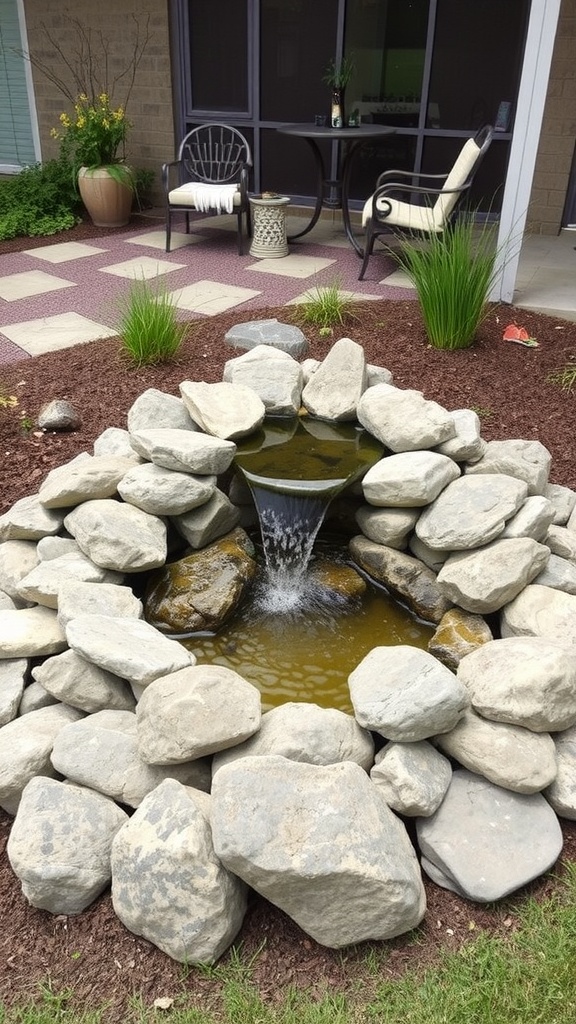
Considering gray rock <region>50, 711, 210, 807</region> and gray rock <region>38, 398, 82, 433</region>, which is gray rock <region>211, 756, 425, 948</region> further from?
gray rock <region>38, 398, 82, 433</region>

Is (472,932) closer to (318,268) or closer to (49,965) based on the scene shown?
(49,965)

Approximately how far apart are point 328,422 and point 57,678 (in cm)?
145

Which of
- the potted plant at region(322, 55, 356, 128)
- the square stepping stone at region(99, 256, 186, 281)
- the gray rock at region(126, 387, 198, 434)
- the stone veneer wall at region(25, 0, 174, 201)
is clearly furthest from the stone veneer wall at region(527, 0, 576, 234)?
the gray rock at region(126, 387, 198, 434)

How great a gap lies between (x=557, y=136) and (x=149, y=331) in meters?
4.23

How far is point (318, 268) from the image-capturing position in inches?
222

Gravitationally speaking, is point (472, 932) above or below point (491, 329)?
below

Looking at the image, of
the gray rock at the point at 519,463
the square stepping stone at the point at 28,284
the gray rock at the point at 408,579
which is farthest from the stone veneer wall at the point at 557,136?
the gray rock at the point at 408,579

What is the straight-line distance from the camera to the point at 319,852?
1499 mm

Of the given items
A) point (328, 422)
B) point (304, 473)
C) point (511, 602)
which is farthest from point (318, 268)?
point (511, 602)

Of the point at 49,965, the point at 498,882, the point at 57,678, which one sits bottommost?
the point at 49,965

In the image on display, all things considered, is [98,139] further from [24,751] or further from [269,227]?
[24,751]

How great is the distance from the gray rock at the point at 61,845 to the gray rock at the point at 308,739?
0.28m

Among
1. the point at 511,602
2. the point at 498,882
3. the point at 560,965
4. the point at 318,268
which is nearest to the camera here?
the point at 560,965

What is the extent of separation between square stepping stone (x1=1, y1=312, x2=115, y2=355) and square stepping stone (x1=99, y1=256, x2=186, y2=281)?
3.06ft
